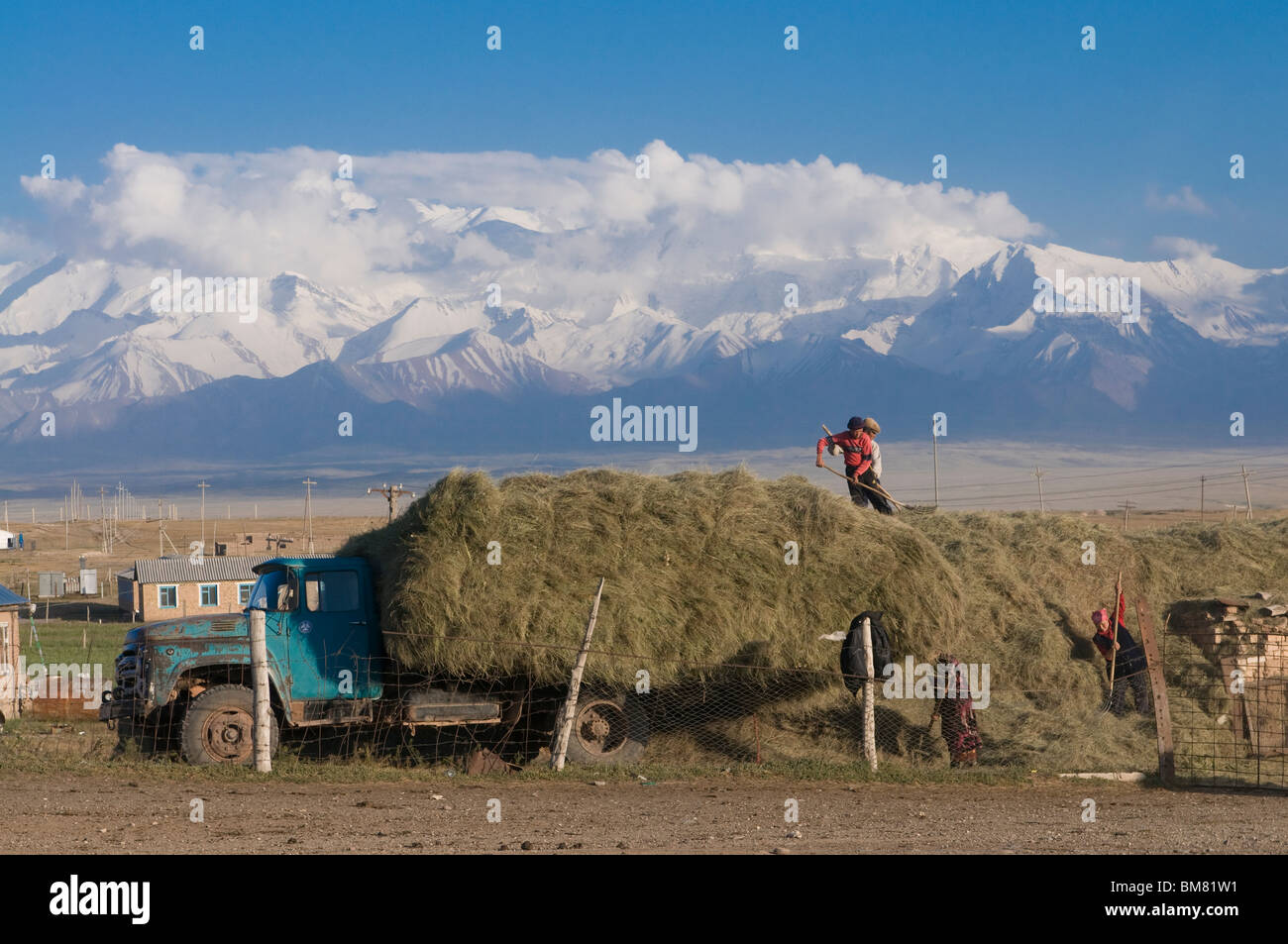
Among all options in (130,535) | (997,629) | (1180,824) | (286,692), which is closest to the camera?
(1180,824)

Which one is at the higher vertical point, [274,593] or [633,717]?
[274,593]

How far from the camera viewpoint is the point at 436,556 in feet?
47.7

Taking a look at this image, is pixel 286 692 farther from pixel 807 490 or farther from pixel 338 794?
pixel 807 490

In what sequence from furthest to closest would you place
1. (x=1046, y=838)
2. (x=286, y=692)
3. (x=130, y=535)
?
(x=130, y=535) < (x=286, y=692) < (x=1046, y=838)

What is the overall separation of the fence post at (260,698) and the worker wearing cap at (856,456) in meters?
8.46

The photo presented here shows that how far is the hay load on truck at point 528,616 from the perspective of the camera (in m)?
14.5

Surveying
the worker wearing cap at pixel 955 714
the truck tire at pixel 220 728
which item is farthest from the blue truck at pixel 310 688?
the worker wearing cap at pixel 955 714

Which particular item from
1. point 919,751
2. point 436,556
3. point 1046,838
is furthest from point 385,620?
point 1046,838

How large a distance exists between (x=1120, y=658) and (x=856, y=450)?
4.47 m

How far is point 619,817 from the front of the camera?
448 inches

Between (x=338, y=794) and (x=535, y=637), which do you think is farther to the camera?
(x=535, y=637)

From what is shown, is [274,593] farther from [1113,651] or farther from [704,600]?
[1113,651]

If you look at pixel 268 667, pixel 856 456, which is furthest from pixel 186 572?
pixel 268 667

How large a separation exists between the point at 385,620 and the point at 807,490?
16.8 ft
